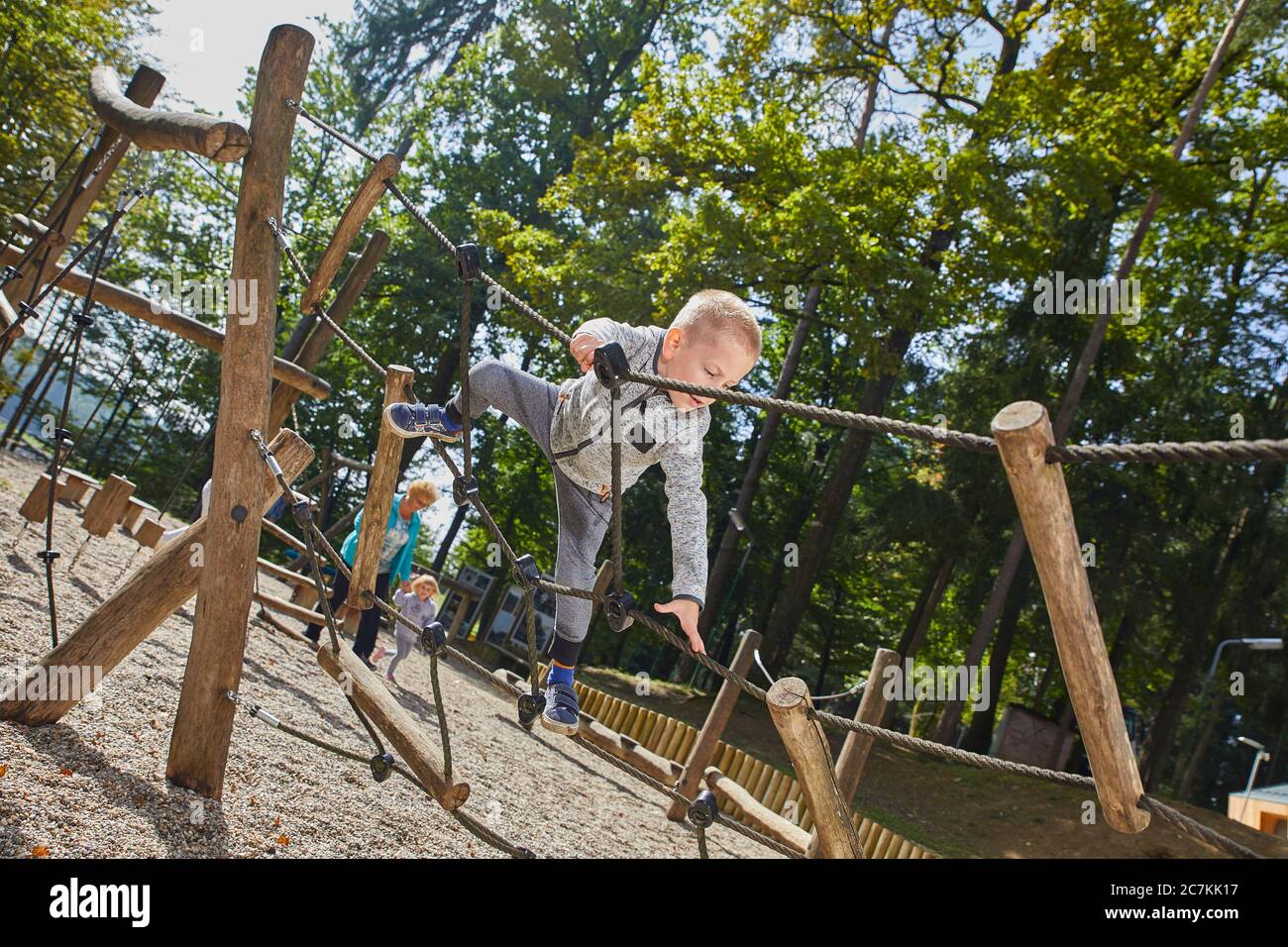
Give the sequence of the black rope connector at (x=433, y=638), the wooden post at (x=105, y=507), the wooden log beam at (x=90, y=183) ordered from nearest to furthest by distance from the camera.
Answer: the black rope connector at (x=433, y=638) → the wooden log beam at (x=90, y=183) → the wooden post at (x=105, y=507)

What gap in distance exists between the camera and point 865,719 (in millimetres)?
7547

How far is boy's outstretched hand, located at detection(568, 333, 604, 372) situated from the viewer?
3205 mm

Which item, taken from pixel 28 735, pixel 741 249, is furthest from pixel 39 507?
pixel 741 249

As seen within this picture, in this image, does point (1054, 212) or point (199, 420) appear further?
point (199, 420)

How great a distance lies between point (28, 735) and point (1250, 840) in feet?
41.8

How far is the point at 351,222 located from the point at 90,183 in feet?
12.5

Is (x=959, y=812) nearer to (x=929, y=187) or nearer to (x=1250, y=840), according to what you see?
(x=1250, y=840)

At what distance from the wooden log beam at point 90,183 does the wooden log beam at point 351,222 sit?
3.07 meters

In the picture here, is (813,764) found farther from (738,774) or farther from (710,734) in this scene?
(738,774)

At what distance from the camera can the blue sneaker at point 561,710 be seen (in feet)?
10.7

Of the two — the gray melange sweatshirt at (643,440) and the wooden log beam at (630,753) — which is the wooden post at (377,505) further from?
the wooden log beam at (630,753)

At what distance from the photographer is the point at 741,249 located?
14.5 meters

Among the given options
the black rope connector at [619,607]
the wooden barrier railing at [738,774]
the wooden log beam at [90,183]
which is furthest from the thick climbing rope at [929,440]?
the wooden barrier railing at [738,774]

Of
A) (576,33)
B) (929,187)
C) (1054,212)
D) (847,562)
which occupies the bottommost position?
(847,562)
